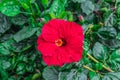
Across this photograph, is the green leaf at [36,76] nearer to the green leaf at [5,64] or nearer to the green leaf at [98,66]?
the green leaf at [5,64]

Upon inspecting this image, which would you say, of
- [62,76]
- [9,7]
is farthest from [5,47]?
[62,76]

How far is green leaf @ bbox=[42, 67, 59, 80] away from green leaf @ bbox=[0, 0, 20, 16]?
0.96 feet

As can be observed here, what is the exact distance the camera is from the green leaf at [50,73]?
1.50 m

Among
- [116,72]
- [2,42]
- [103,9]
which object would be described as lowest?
[116,72]

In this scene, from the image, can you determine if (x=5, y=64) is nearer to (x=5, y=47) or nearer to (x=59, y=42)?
(x=5, y=47)

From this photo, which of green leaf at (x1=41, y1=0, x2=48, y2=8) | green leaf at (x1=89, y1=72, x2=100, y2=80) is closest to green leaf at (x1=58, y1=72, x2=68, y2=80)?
green leaf at (x1=89, y1=72, x2=100, y2=80)

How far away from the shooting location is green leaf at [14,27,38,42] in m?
1.49

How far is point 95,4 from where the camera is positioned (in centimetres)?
171

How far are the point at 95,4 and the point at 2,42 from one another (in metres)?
0.50

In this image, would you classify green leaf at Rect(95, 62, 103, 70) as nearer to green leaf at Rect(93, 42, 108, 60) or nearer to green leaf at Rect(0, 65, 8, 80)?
green leaf at Rect(93, 42, 108, 60)

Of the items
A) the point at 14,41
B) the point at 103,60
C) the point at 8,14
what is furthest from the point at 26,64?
the point at 103,60

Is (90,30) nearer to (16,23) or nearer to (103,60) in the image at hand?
(103,60)

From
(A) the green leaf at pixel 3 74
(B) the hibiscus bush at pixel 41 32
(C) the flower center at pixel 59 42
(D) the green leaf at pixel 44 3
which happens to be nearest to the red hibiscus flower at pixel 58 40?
(C) the flower center at pixel 59 42

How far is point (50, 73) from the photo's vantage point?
1509mm
